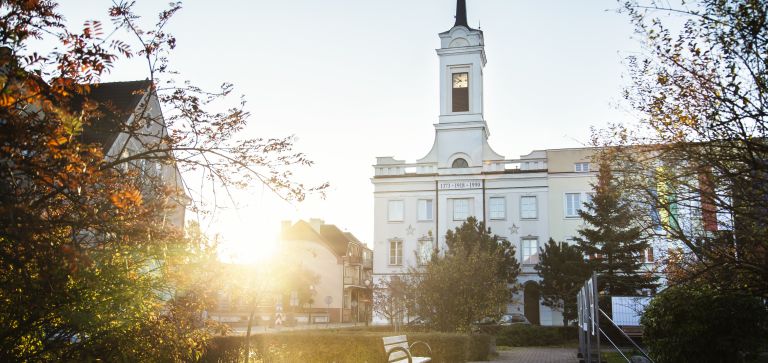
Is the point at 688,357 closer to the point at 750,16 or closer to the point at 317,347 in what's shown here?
the point at 750,16

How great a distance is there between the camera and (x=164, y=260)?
830 cm

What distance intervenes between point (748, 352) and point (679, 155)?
3582 millimetres

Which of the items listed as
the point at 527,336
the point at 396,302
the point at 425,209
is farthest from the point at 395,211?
the point at 527,336

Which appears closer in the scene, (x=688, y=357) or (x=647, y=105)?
(x=647, y=105)

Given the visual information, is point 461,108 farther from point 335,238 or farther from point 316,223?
point 335,238

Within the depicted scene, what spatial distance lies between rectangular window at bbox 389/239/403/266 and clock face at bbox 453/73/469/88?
12.7m

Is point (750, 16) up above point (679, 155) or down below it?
above

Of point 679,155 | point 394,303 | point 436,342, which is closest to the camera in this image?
point 679,155

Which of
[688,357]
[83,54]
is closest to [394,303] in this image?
[688,357]

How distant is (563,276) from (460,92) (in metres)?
18.2

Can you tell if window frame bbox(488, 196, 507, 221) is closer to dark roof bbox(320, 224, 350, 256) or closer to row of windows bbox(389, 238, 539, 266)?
row of windows bbox(389, 238, 539, 266)

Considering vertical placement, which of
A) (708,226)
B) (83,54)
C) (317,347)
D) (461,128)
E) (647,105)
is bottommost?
(317,347)

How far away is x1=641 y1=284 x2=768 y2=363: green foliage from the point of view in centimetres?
1066

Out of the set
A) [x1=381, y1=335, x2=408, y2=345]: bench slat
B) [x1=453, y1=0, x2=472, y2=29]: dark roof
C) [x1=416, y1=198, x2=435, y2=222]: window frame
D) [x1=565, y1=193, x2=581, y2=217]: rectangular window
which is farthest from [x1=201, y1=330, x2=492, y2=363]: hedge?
[x1=453, y1=0, x2=472, y2=29]: dark roof
